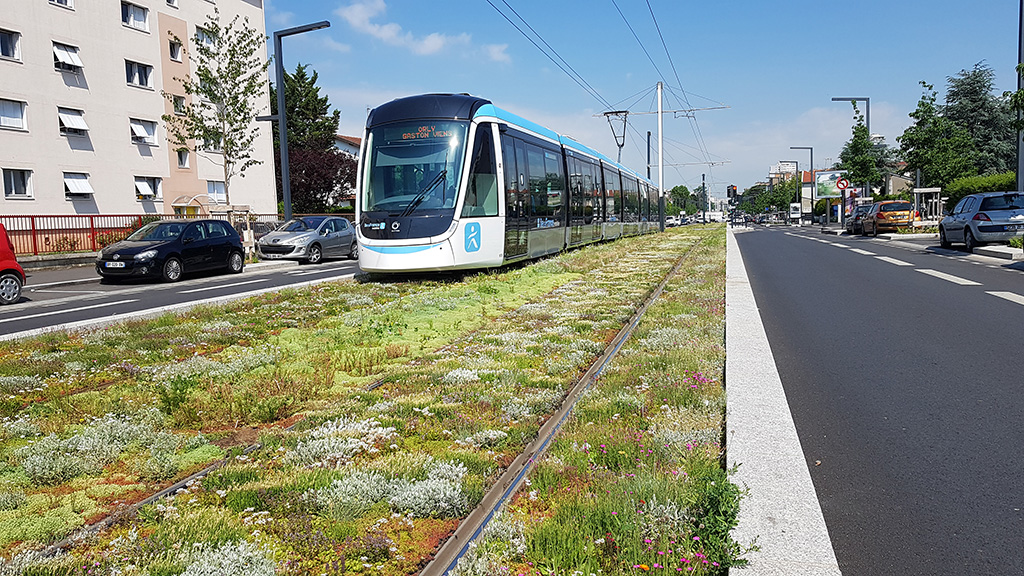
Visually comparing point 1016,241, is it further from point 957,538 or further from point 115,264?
point 115,264

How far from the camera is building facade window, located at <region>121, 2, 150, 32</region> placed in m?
34.8

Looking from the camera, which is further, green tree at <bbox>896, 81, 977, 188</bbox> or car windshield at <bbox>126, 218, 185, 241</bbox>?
green tree at <bbox>896, 81, 977, 188</bbox>

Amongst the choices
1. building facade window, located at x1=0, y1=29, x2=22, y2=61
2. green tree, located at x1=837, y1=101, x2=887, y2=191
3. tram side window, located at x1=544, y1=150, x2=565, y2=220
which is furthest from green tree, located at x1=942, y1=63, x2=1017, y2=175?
building facade window, located at x1=0, y1=29, x2=22, y2=61

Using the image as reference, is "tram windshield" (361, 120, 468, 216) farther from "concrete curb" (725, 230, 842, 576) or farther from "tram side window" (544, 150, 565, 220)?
"concrete curb" (725, 230, 842, 576)

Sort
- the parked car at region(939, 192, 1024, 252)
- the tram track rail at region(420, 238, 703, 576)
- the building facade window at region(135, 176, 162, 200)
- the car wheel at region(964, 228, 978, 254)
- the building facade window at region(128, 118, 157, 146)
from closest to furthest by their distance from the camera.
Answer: the tram track rail at region(420, 238, 703, 576) < the parked car at region(939, 192, 1024, 252) < the car wheel at region(964, 228, 978, 254) < the building facade window at region(128, 118, 157, 146) < the building facade window at region(135, 176, 162, 200)

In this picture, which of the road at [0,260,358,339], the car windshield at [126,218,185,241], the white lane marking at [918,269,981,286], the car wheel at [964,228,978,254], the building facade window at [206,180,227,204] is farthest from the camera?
the building facade window at [206,180,227,204]

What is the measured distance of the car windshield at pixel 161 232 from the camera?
17922 millimetres

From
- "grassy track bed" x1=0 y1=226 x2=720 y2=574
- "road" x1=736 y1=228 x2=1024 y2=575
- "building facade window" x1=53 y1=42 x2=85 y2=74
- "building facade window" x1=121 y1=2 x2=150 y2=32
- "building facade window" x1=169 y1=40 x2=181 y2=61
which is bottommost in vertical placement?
"road" x1=736 y1=228 x2=1024 y2=575

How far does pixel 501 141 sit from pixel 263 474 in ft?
36.0

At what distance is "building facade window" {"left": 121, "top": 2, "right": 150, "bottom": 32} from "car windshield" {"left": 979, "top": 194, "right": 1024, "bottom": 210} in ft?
118

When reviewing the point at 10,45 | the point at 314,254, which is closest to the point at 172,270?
the point at 314,254

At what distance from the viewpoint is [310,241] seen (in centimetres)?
2297

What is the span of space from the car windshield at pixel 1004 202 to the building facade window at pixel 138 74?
35.4m

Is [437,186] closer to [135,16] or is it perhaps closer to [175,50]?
[135,16]
